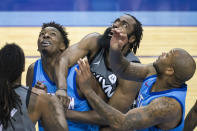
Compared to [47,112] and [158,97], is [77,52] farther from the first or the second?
[47,112]

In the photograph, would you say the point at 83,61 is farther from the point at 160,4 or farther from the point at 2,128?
the point at 160,4

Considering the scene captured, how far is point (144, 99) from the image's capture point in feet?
10.0

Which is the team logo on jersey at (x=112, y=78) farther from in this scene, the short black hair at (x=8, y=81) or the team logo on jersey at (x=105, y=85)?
the short black hair at (x=8, y=81)

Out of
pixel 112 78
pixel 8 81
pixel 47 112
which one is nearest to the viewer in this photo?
pixel 8 81

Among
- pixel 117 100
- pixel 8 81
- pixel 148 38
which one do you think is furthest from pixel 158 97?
pixel 148 38

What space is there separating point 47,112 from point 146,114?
2.17 feet

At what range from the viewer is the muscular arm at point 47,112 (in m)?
2.45

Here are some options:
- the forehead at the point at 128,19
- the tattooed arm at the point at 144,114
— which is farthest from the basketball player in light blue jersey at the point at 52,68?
the tattooed arm at the point at 144,114

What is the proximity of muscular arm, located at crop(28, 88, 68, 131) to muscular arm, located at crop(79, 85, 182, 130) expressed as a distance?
11.4 inches

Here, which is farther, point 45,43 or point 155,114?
point 45,43

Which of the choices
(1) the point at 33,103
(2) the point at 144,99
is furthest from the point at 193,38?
(1) the point at 33,103

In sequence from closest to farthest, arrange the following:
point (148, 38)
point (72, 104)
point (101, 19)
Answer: point (72, 104) < point (148, 38) < point (101, 19)

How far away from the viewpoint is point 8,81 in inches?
95.0

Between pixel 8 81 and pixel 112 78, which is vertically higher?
pixel 8 81
